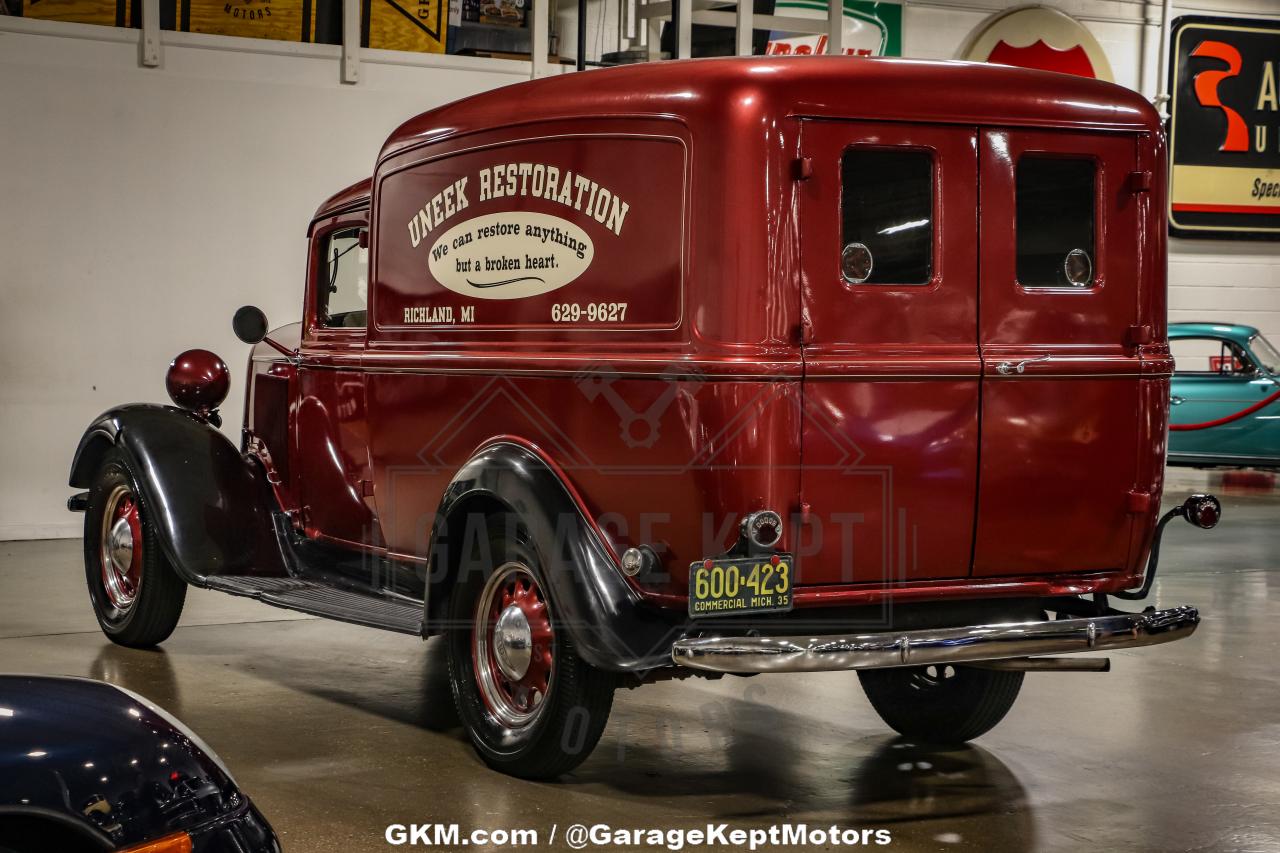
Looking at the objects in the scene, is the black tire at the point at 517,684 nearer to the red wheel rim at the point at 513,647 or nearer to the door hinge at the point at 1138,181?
the red wheel rim at the point at 513,647

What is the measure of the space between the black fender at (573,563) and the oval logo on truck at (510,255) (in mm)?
535

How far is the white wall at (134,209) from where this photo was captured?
9898 mm

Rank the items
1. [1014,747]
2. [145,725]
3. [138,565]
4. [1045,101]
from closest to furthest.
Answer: [145,725]
[1045,101]
[1014,747]
[138,565]

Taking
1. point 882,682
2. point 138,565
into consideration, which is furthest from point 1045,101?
point 138,565

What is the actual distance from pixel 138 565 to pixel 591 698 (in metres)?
2.88

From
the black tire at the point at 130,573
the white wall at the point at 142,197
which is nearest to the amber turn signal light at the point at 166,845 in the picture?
the black tire at the point at 130,573

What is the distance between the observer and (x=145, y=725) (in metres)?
2.49

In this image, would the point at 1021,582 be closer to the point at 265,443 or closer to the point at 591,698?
the point at 591,698

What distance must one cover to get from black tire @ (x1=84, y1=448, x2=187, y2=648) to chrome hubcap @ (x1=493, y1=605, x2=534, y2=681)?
81.7 inches

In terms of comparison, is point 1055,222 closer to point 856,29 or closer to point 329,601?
point 329,601

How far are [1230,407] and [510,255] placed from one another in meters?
10.5

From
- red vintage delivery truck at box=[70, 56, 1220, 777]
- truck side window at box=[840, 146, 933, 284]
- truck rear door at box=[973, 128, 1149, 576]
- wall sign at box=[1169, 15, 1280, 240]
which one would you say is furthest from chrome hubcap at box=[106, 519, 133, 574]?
wall sign at box=[1169, 15, 1280, 240]

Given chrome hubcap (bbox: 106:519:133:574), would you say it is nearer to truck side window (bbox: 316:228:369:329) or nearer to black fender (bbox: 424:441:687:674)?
truck side window (bbox: 316:228:369:329)

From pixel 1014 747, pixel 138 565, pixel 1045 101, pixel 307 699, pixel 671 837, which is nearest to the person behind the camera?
pixel 671 837
